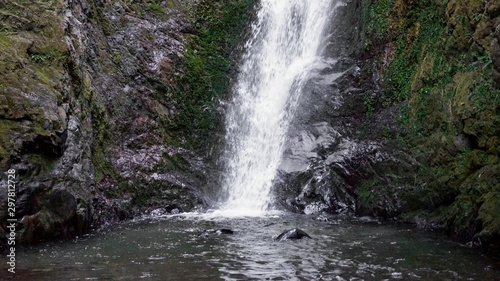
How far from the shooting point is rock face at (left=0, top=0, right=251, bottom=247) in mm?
8305

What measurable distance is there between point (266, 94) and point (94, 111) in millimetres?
6627

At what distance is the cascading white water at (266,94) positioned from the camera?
14.0 metres

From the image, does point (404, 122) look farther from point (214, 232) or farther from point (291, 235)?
point (214, 232)

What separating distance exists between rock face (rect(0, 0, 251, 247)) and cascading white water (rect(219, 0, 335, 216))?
3.75 ft

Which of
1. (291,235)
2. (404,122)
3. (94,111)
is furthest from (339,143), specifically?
(94,111)

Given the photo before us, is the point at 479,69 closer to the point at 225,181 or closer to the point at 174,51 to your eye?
the point at 225,181

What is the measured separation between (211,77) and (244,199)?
17.3 ft

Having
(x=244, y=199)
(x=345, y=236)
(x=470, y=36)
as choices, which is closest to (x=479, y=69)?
(x=470, y=36)

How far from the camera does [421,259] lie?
22.5 feet

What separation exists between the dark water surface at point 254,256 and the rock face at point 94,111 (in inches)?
46.7

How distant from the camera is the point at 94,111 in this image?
1201 cm

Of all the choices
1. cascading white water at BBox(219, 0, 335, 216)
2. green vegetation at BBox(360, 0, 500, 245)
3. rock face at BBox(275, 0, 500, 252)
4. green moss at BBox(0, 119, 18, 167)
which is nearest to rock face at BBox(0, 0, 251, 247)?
green moss at BBox(0, 119, 18, 167)

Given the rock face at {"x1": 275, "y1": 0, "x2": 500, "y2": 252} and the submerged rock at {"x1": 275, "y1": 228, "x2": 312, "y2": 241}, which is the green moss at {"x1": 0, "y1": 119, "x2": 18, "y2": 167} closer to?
the submerged rock at {"x1": 275, "y1": 228, "x2": 312, "y2": 241}

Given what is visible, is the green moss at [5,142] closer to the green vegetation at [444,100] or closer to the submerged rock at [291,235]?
the submerged rock at [291,235]
